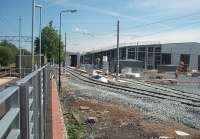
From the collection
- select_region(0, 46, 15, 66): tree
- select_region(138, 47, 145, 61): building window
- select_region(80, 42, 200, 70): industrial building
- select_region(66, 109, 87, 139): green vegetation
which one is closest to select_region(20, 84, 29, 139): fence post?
select_region(66, 109, 87, 139): green vegetation

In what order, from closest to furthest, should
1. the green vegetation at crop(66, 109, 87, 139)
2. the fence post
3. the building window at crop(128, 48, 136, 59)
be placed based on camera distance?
1. the fence post
2. the green vegetation at crop(66, 109, 87, 139)
3. the building window at crop(128, 48, 136, 59)

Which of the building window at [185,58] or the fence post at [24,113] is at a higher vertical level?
the fence post at [24,113]

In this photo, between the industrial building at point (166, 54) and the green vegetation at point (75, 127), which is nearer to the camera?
the green vegetation at point (75, 127)

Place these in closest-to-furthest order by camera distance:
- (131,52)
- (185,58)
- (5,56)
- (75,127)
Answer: (75,127)
(5,56)
(185,58)
(131,52)

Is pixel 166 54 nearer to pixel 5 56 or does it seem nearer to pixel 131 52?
pixel 131 52

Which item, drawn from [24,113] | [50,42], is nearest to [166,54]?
[50,42]

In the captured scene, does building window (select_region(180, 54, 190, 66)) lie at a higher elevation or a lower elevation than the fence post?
lower

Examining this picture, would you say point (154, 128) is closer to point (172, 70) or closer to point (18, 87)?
point (18, 87)

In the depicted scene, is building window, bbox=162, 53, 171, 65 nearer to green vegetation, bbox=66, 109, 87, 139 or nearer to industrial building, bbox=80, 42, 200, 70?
industrial building, bbox=80, 42, 200, 70

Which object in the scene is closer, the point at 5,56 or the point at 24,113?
the point at 24,113

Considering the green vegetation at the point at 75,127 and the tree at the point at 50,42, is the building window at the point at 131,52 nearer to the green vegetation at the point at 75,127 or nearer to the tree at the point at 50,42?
the tree at the point at 50,42

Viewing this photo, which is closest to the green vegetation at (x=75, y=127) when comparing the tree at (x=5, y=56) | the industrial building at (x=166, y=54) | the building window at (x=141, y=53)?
the tree at (x=5, y=56)

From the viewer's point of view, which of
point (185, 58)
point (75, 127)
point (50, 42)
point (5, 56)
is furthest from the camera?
point (185, 58)

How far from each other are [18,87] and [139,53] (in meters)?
130
